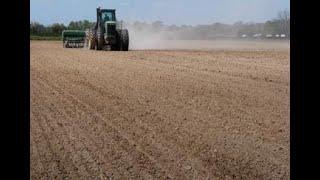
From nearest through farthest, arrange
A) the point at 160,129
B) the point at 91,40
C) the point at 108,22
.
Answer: the point at 160,129
the point at 108,22
the point at 91,40

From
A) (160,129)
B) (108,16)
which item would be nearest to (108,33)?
(108,16)

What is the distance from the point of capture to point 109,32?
30.7 m

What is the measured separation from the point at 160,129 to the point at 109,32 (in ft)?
77.9

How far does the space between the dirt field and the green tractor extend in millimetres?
16851

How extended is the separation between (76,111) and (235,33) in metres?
69.7

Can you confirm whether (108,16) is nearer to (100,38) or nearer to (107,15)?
(107,15)

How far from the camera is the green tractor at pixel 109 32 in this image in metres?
30.7

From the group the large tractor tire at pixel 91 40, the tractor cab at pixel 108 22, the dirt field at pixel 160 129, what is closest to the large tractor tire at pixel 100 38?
the tractor cab at pixel 108 22

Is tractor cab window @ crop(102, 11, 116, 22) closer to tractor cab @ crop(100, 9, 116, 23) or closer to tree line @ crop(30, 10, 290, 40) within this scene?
tractor cab @ crop(100, 9, 116, 23)

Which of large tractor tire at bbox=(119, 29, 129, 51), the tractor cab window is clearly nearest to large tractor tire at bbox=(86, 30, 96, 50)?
the tractor cab window

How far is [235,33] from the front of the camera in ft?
253
